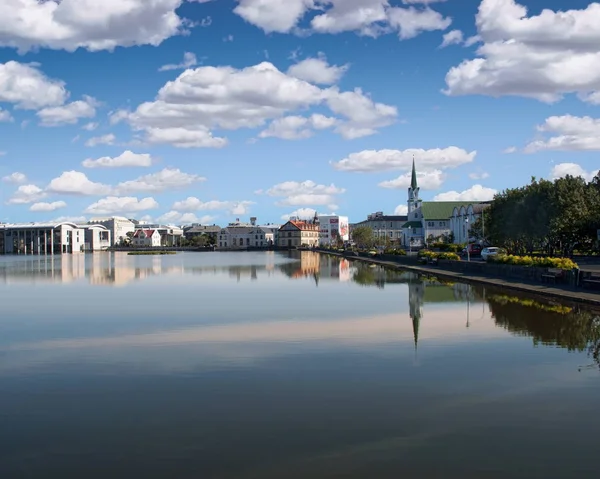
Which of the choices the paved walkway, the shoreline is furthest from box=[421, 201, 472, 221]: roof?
the paved walkway

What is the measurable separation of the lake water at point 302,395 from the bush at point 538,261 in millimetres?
8721

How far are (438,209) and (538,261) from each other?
119330 mm

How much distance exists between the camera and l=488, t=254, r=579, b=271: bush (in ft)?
123

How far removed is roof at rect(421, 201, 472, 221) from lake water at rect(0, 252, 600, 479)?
12895 cm

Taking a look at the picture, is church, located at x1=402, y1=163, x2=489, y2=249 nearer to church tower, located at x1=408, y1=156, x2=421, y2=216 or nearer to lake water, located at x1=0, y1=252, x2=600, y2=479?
church tower, located at x1=408, y1=156, x2=421, y2=216

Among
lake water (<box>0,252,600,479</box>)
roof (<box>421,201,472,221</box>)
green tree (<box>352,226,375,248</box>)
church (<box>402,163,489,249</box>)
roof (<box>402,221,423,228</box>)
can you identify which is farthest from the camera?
roof (<box>402,221,423,228</box>)

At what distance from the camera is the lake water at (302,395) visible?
1067 cm

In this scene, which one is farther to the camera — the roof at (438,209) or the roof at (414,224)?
the roof at (414,224)

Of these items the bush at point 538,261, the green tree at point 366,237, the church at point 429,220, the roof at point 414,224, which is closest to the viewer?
the bush at point 538,261

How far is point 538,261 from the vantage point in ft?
135

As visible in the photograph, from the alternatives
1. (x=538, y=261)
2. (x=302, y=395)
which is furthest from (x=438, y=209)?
(x=302, y=395)

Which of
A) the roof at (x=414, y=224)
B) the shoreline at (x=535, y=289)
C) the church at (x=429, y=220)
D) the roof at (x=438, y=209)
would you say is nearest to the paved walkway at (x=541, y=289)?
the shoreline at (x=535, y=289)

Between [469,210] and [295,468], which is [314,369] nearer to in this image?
[295,468]

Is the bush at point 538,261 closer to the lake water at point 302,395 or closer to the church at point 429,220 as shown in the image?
the lake water at point 302,395
